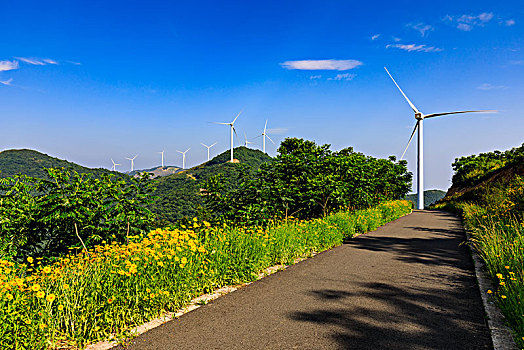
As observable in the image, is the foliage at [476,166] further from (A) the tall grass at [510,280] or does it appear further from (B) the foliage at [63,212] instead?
(B) the foliage at [63,212]

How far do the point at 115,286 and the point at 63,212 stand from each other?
3.09m

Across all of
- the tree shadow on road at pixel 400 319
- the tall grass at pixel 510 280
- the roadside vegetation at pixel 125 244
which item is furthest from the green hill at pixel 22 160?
the tall grass at pixel 510 280

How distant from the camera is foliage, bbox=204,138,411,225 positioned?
381 inches

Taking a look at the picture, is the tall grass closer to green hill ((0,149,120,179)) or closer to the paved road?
the paved road

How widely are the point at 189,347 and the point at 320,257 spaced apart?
4.78m

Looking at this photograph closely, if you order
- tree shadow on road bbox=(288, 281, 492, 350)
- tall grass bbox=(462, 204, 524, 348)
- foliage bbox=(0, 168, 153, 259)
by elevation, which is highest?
foliage bbox=(0, 168, 153, 259)

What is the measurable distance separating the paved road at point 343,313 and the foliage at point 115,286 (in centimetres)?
34

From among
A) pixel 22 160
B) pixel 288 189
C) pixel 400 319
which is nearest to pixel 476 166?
pixel 288 189

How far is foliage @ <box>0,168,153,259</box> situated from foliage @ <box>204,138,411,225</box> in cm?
284

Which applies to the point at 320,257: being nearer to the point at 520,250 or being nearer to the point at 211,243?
the point at 211,243

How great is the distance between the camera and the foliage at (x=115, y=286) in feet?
10.3

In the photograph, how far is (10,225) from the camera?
6.18 meters

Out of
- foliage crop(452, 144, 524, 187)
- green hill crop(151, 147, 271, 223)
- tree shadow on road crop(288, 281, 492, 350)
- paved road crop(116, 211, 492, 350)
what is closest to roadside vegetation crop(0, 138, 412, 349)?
paved road crop(116, 211, 492, 350)

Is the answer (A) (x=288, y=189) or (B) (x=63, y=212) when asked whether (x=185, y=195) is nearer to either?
(A) (x=288, y=189)
